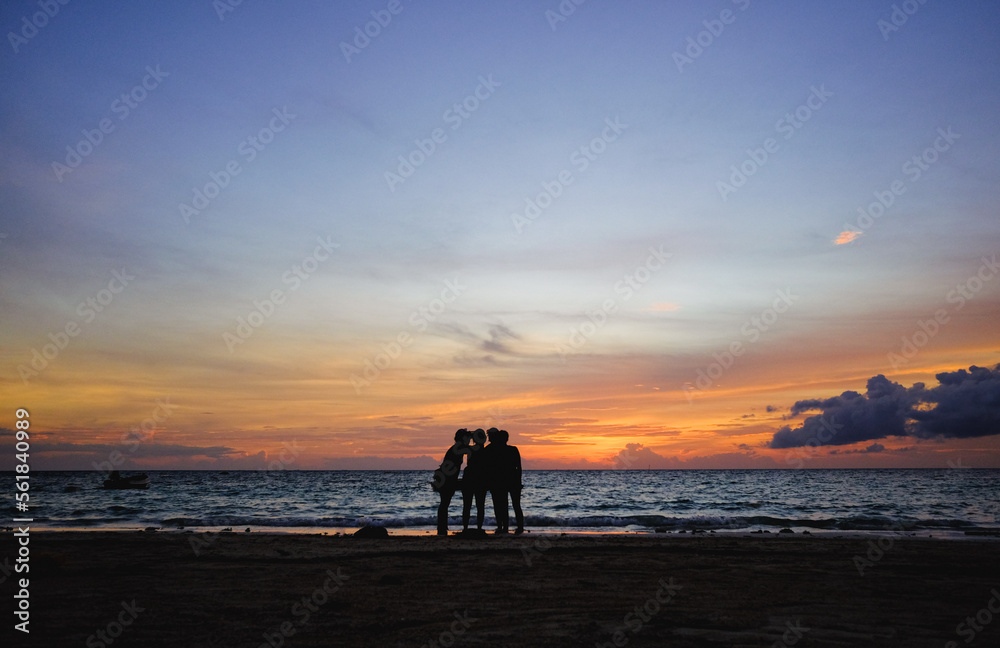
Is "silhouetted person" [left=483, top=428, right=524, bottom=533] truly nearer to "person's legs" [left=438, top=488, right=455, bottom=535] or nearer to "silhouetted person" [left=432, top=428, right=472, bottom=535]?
"silhouetted person" [left=432, top=428, right=472, bottom=535]

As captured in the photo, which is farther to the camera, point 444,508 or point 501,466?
point 444,508

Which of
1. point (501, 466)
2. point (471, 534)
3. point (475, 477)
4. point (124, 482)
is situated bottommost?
point (124, 482)

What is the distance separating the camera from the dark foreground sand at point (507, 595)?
572 cm

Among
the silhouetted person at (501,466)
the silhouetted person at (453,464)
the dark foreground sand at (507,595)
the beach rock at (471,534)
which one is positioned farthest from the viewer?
the silhouetted person at (501,466)

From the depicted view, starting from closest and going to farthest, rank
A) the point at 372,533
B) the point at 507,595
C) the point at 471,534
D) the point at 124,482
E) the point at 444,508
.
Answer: the point at 507,595, the point at 471,534, the point at 372,533, the point at 444,508, the point at 124,482

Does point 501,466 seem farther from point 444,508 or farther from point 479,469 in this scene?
point 444,508

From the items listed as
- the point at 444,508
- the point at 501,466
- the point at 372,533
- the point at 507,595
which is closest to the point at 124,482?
the point at 372,533

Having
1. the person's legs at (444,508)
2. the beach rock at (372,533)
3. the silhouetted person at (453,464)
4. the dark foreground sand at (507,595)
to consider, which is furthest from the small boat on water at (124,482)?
the silhouetted person at (453,464)

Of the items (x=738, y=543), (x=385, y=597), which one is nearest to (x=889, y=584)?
(x=738, y=543)

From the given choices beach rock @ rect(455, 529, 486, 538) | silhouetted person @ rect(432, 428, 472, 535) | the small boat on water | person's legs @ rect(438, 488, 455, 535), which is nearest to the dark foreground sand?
beach rock @ rect(455, 529, 486, 538)

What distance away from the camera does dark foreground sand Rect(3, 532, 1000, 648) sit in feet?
18.8

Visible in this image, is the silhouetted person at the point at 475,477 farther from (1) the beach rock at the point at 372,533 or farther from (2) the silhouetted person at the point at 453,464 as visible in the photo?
(1) the beach rock at the point at 372,533

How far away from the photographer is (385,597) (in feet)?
24.1

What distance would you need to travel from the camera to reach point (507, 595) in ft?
24.3
